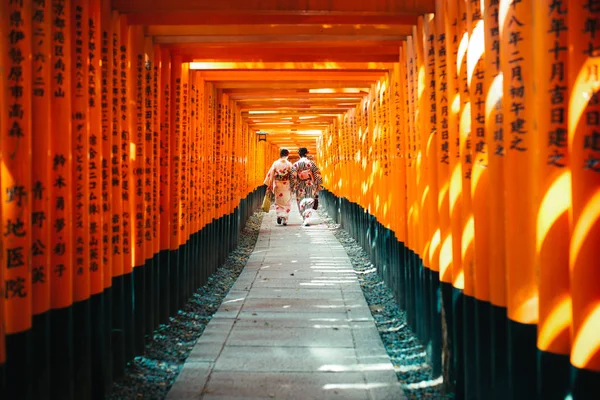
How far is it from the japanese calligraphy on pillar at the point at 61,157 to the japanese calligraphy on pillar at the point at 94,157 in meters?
0.33

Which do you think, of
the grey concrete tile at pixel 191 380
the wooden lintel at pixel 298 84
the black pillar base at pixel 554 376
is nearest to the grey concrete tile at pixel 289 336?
the grey concrete tile at pixel 191 380

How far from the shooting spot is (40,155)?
244 cm

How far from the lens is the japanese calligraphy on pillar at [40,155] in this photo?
2.39m

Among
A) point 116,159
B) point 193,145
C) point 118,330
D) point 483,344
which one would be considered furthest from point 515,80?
point 193,145

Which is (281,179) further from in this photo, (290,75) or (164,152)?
(164,152)

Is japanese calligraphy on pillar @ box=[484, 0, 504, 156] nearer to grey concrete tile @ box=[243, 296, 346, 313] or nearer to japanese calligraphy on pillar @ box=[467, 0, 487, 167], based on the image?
japanese calligraphy on pillar @ box=[467, 0, 487, 167]

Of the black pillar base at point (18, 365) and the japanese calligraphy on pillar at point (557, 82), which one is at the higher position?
the japanese calligraphy on pillar at point (557, 82)

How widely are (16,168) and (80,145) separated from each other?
2.20ft

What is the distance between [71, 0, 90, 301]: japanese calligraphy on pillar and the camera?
9.29ft

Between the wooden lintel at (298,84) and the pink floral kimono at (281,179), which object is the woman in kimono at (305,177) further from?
the wooden lintel at (298,84)

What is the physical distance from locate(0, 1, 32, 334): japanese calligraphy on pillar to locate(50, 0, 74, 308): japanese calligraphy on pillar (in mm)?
315

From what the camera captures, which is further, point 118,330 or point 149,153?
point 149,153

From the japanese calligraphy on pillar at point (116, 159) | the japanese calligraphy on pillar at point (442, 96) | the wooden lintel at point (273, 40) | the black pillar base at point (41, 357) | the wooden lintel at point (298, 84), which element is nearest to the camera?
the black pillar base at point (41, 357)

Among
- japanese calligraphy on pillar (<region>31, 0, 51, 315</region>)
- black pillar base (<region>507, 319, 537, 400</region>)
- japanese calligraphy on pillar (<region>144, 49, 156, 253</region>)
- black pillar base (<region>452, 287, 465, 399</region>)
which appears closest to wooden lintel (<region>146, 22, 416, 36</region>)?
japanese calligraphy on pillar (<region>144, 49, 156, 253</region>)
